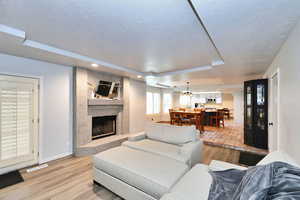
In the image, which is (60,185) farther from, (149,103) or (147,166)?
(149,103)

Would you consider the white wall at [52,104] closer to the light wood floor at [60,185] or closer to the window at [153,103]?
the light wood floor at [60,185]

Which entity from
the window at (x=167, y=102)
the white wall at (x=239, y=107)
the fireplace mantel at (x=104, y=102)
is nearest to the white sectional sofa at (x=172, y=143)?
the fireplace mantel at (x=104, y=102)

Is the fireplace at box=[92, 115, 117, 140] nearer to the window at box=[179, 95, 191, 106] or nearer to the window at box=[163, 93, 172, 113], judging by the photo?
the window at box=[163, 93, 172, 113]

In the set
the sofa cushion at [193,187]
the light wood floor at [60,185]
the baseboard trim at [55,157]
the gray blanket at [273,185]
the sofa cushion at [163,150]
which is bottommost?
the light wood floor at [60,185]

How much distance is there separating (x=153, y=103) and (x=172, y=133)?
5403mm

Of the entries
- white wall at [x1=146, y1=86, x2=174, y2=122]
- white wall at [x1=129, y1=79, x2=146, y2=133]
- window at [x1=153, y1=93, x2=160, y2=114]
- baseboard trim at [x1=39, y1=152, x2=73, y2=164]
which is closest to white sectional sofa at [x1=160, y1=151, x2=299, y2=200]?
baseboard trim at [x1=39, y1=152, x2=73, y2=164]

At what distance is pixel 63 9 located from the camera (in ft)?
4.78

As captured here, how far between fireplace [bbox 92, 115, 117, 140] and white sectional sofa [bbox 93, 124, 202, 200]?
73.9 inches

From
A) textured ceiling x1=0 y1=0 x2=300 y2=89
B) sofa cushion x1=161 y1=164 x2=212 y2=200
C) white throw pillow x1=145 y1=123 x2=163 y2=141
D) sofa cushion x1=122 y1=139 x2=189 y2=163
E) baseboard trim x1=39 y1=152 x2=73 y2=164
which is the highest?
textured ceiling x1=0 y1=0 x2=300 y2=89

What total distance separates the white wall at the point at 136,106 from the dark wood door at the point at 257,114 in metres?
3.89

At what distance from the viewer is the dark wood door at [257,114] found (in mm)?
3848

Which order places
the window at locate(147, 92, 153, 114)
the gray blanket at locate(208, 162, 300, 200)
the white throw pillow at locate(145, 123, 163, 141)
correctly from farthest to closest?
the window at locate(147, 92, 153, 114) → the white throw pillow at locate(145, 123, 163, 141) → the gray blanket at locate(208, 162, 300, 200)

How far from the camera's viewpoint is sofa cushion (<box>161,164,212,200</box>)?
1.21 m

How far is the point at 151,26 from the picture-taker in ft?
5.86
